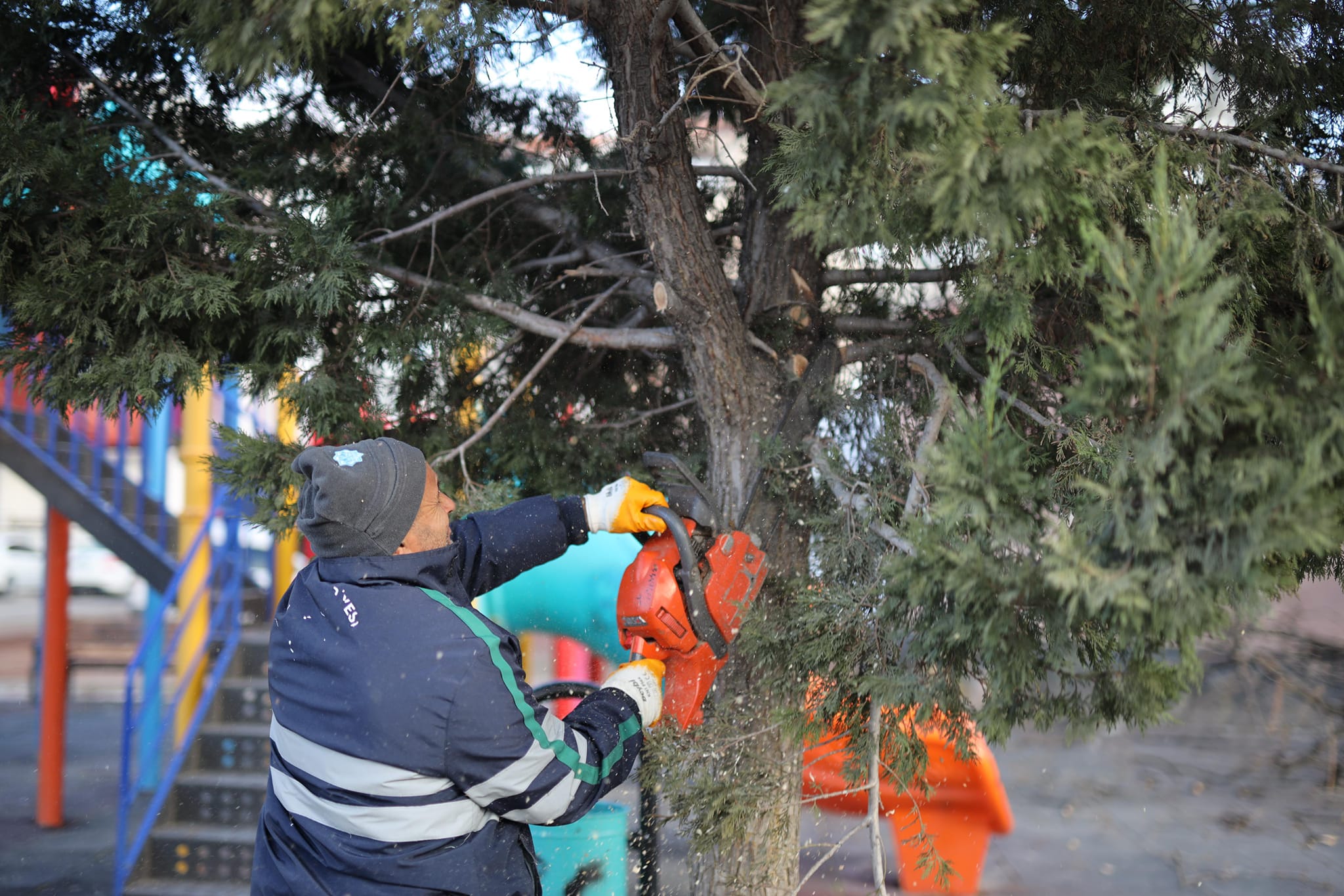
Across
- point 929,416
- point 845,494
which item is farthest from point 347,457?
point 929,416

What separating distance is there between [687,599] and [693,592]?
0.03 metres

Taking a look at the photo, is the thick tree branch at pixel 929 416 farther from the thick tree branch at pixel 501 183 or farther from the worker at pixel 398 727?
the thick tree branch at pixel 501 183

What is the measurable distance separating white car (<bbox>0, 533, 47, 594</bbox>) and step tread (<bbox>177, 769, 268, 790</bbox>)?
1176cm

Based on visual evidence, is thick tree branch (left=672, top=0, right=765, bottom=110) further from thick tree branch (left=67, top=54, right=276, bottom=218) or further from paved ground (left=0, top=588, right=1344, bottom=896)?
paved ground (left=0, top=588, right=1344, bottom=896)

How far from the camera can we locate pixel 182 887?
15.5ft

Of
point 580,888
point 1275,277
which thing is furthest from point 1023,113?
point 580,888

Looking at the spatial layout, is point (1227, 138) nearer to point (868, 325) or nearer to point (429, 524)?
point (868, 325)

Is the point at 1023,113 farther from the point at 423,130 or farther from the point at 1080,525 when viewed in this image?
the point at 423,130

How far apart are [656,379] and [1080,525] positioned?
89.9 inches

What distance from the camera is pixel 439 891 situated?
78.7 inches

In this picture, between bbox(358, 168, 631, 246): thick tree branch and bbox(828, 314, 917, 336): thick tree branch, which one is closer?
bbox(358, 168, 631, 246): thick tree branch

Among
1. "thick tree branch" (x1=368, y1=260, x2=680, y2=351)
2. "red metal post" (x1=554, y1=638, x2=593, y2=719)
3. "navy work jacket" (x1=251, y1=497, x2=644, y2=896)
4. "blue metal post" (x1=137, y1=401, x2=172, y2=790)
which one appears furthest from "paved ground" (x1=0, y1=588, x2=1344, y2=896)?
"thick tree branch" (x1=368, y1=260, x2=680, y2=351)

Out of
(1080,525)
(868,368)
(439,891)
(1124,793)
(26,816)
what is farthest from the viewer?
(1124,793)

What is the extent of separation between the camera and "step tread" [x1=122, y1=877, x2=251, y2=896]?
4.65 metres
